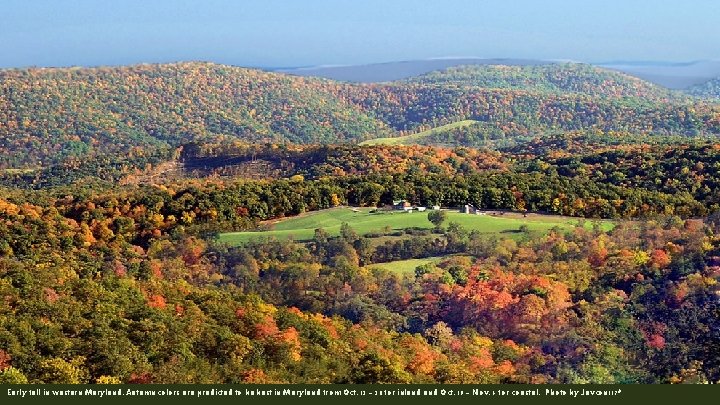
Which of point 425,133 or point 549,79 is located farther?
point 549,79

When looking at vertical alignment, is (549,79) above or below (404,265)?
below

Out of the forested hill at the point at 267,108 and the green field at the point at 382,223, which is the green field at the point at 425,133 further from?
the green field at the point at 382,223

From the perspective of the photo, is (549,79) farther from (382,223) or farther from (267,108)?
(382,223)

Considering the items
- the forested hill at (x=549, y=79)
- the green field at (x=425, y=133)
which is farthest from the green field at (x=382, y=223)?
the forested hill at (x=549, y=79)

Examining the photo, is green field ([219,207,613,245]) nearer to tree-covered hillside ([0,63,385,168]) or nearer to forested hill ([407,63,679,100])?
tree-covered hillside ([0,63,385,168])

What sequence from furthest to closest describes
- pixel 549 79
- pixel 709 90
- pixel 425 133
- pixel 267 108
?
1. pixel 549 79
2. pixel 267 108
3. pixel 425 133
4. pixel 709 90

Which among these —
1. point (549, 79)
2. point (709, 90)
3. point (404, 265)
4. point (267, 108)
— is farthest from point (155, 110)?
point (404, 265)

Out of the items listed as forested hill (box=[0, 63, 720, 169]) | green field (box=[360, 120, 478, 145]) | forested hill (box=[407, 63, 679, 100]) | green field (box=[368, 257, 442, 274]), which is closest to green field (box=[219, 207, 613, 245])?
green field (box=[368, 257, 442, 274])
